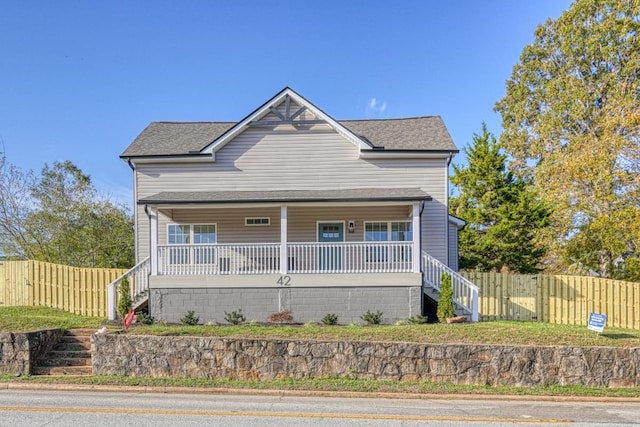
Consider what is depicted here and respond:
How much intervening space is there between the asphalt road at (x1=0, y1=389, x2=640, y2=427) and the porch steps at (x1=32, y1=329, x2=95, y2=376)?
97cm

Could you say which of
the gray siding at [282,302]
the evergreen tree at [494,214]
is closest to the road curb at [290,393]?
→ the gray siding at [282,302]

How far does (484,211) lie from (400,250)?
899 centimetres

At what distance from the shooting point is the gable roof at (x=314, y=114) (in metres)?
→ 14.1

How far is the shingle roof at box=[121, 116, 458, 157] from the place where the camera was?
47.5ft

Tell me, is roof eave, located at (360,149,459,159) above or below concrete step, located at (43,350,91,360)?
above

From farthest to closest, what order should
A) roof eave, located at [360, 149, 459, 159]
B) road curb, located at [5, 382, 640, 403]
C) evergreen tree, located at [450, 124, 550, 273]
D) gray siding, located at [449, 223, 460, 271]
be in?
evergreen tree, located at [450, 124, 550, 273] → gray siding, located at [449, 223, 460, 271] → roof eave, located at [360, 149, 459, 159] → road curb, located at [5, 382, 640, 403]

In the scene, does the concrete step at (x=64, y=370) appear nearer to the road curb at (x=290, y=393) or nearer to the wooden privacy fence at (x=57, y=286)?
the road curb at (x=290, y=393)

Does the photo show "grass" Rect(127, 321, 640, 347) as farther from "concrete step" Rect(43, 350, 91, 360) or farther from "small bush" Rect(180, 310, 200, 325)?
"small bush" Rect(180, 310, 200, 325)

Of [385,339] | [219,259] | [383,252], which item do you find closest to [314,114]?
[383,252]

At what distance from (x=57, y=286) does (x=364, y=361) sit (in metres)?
11.8

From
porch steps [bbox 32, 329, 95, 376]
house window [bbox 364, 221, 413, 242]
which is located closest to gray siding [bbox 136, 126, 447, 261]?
house window [bbox 364, 221, 413, 242]

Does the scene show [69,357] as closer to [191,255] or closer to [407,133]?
[191,255]

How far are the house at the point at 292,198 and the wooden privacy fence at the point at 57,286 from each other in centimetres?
149

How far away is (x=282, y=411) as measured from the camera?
6.58m
